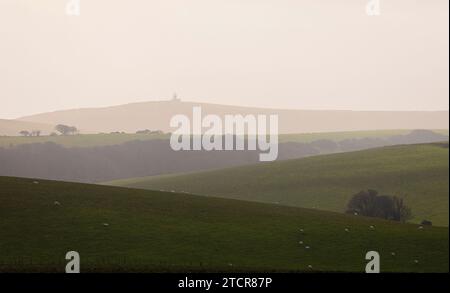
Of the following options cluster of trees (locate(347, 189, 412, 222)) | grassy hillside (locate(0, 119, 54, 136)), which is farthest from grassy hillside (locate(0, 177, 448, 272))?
grassy hillside (locate(0, 119, 54, 136))

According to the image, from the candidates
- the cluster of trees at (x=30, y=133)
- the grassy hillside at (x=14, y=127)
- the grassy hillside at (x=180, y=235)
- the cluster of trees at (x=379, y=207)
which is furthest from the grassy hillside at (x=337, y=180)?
the cluster of trees at (x=30, y=133)

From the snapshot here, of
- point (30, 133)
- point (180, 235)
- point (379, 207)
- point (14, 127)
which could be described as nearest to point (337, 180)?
point (379, 207)

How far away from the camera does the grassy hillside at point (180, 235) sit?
48594mm

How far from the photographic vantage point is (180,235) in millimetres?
57375

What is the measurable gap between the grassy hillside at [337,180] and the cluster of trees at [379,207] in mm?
1920

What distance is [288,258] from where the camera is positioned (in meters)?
53.2

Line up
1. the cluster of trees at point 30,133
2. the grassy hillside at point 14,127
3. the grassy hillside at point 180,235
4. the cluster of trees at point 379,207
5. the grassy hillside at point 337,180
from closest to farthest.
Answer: the grassy hillside at point 180,235 → the cluster of trees at point 379,207 → the grassy hillside at point 337,180 → the grassy hillside at point 14,127 → the cluster of trees at point 30,133

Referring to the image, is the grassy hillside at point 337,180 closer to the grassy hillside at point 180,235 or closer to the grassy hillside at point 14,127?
the grassy hillside at point 180,235

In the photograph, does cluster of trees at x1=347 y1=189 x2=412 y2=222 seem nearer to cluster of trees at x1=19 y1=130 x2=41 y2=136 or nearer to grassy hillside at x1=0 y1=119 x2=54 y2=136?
grassy hillside at x1=0 y1=119 x2=54 y2=136

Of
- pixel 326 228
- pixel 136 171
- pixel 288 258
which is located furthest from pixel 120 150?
pixel 288 258

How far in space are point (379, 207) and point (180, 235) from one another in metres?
47.7

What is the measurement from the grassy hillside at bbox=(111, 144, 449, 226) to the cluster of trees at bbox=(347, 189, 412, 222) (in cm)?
192
